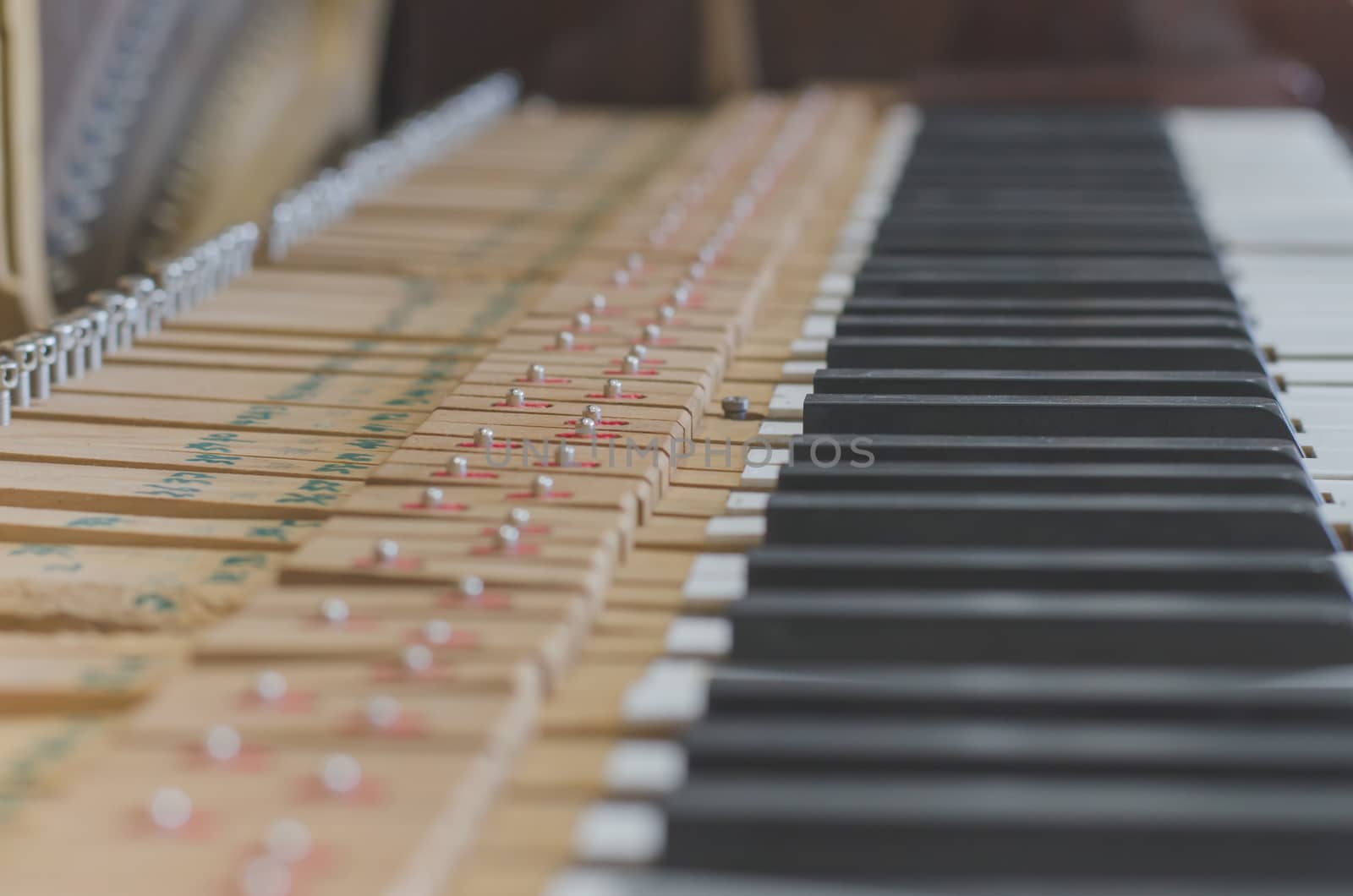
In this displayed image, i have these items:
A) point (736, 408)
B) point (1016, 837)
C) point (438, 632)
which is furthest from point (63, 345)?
point (1016, 837)

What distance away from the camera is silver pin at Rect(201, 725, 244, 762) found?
1413 millimetres

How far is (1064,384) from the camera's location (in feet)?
8.12

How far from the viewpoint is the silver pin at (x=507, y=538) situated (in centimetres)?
184

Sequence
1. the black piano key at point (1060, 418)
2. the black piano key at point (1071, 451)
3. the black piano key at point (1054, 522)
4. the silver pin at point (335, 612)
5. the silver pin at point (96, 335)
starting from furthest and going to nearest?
the silver pin at point (96, 335) < the black piano key at point (1060, 418) < the black piano key at point (1071, 451) < the black piano key at point (1054, 522) < the silver pin at point (335, 612)

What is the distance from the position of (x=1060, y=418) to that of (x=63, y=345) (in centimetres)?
157

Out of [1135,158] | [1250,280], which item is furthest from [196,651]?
[1135,158]

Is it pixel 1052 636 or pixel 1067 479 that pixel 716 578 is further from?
pixel 1067 479

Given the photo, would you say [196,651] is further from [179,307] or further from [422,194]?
[422,194]

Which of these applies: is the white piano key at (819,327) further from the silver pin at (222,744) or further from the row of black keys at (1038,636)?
the silver pin at (222,744)

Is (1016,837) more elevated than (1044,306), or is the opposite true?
(1044,306)

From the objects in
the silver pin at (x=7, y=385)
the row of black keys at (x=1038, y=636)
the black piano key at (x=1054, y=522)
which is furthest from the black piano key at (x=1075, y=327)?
the silver pin at (x=7, y=385)

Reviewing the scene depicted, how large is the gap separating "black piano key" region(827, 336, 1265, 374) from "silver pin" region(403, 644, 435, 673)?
129 centimetres

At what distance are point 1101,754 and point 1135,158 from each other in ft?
10.6

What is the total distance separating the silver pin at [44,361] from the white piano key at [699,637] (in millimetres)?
1338
